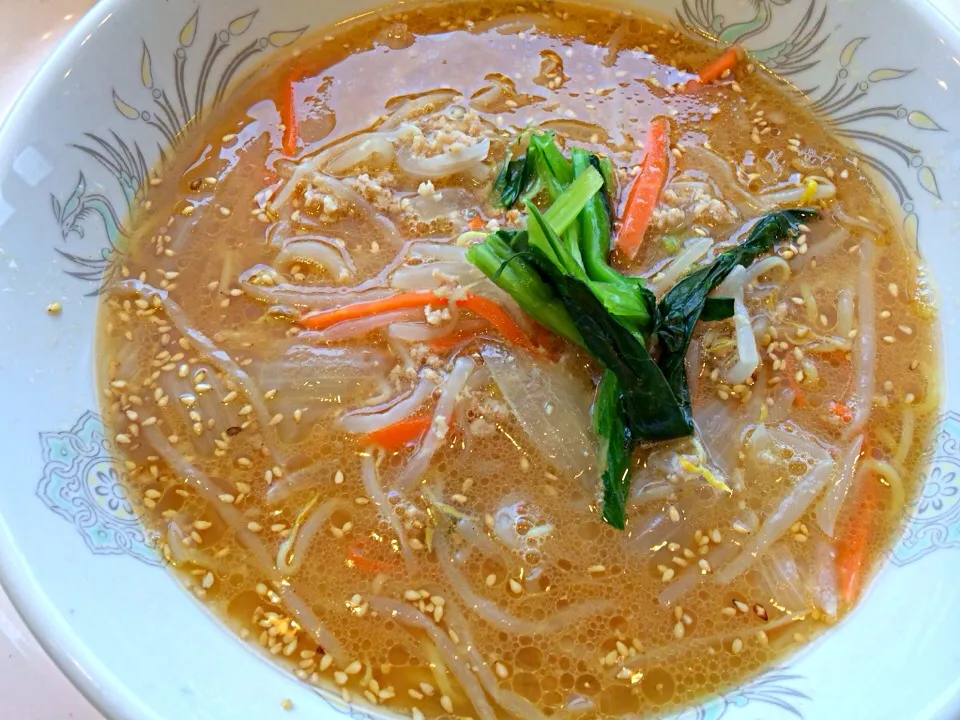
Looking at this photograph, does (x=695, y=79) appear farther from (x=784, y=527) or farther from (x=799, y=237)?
(x=784, y=527)

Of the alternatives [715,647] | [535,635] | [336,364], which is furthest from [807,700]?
[336,364]

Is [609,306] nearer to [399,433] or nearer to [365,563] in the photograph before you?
[399,433]

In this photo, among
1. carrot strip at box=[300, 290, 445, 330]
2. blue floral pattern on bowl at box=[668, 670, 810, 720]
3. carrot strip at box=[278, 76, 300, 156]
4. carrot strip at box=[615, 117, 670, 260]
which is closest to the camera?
blue floral pattern on bowl at box=[668, 670, 810, 720]

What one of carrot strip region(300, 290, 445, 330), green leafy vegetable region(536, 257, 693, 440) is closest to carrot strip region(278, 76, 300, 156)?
carrot strip region(300, 290, 445, 330)

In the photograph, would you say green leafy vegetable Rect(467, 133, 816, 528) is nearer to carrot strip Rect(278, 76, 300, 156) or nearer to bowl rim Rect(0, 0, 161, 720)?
carrot strip Rect(278, 76, 300, 156)

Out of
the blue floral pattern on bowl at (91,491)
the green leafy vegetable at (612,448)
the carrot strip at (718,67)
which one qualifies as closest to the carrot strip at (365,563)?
A: the blue floral pattern on bowl at (91,491)
